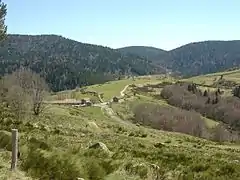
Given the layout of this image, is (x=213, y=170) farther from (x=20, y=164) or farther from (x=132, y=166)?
(x=20, y=164)

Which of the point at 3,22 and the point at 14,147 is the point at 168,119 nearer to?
the point at 3,22

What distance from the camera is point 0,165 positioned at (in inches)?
555

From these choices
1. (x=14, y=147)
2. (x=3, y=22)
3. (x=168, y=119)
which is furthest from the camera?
(x=168, y=119)

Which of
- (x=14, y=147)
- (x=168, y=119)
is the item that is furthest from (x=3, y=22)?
(x=168, y=119)

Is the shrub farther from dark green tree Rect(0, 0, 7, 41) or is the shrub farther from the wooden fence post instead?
the wooden fence post

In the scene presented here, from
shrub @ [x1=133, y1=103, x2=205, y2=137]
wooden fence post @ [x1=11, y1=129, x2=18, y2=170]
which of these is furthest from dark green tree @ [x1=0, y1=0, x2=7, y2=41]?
shrub @ [x1=133, y1=103, x2=205, y2=137]

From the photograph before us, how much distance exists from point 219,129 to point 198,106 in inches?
2378

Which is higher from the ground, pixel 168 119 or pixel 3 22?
pixel 3 22

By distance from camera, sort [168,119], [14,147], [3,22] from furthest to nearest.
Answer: [168,119] < [3,22] < [14,147]

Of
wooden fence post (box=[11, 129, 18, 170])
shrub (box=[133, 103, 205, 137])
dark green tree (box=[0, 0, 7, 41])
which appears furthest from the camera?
shrub (box=[133, 103, 205, 137])

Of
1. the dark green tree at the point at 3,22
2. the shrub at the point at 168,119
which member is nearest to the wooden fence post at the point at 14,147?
the dark green tree at the point at 3,22

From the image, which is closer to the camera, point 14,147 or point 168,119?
point 14,147

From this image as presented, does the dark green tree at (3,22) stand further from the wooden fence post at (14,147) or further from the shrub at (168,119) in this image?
the shrub at (168,119)

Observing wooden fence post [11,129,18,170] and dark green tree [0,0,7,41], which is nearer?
wooden fence post [11,129,18,170]
